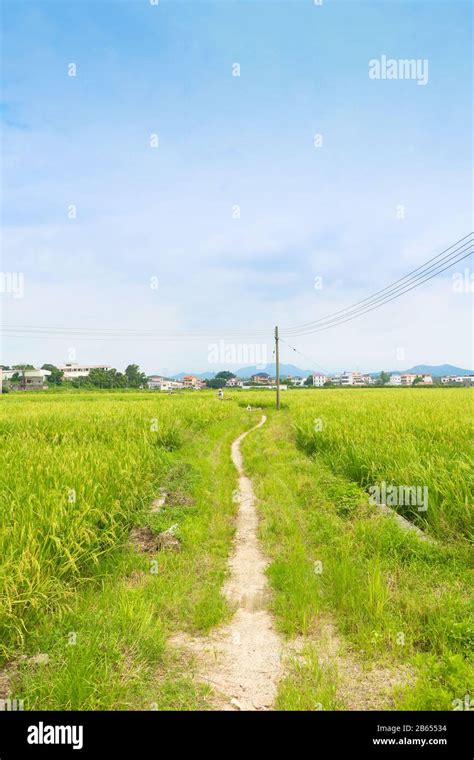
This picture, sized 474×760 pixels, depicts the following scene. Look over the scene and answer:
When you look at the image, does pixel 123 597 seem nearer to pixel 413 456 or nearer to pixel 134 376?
pixel 413 456

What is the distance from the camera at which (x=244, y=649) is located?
4.57 meters

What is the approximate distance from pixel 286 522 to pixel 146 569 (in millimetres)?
3112

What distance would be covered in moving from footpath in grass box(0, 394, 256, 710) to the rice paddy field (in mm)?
24

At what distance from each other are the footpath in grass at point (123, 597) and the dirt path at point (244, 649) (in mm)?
195

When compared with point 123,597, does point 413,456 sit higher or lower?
higher

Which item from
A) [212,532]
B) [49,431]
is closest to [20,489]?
[212,532]

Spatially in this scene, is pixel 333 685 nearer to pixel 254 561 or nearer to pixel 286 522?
pixel 254 561

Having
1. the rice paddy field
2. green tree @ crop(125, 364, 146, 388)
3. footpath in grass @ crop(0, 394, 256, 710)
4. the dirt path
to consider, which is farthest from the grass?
green tree @ crop(125, 364, 146, 388)

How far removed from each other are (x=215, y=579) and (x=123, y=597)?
4.97ft

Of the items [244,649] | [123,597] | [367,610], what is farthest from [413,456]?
[123,597]

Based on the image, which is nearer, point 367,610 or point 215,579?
point 367,610

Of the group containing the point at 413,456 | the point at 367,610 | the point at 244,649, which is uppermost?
the point at 413,456

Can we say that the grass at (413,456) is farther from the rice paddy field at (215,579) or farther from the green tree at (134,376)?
the green tree at (134,376)

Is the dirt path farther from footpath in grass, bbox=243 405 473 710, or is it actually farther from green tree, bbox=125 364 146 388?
green tree, bbox=125 364 146 388
